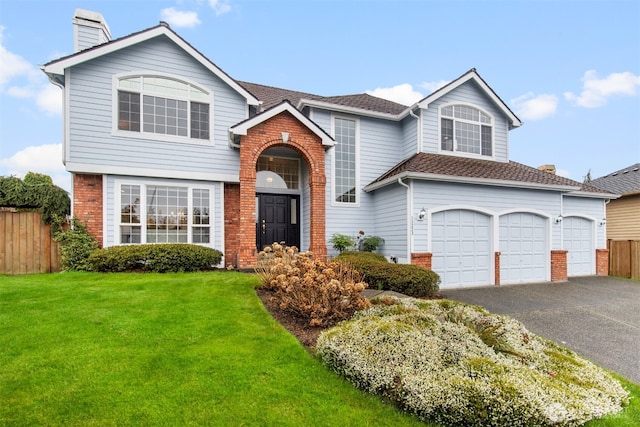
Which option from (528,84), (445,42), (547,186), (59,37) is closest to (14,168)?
(59,37)

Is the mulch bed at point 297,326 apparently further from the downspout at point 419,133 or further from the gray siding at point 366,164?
the downspout at point 419,133

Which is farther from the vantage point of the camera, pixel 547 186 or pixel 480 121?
pixel 480 121

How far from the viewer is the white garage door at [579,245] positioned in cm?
1266

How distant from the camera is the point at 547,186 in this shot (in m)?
10.9

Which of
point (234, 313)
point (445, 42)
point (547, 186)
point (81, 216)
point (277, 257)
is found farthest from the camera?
point (445, 42)

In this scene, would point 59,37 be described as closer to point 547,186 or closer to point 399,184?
point 399,184

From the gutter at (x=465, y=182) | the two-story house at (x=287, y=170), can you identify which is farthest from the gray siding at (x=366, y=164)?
the gutter at (x=465, y=182)

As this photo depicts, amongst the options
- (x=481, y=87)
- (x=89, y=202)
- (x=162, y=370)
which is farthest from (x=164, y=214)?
(x=481, y=87)

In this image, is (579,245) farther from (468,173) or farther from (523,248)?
(468,173)

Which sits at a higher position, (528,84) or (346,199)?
(528,84)

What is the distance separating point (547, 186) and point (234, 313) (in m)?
11.3

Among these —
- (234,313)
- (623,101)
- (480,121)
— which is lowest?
(234,313)

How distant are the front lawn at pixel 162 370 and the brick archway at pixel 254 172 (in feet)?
12.6

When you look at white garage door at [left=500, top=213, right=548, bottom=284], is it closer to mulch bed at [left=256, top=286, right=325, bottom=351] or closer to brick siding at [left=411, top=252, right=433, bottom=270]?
brick siding at [left=411, top=252, right=433, bottom=270]
